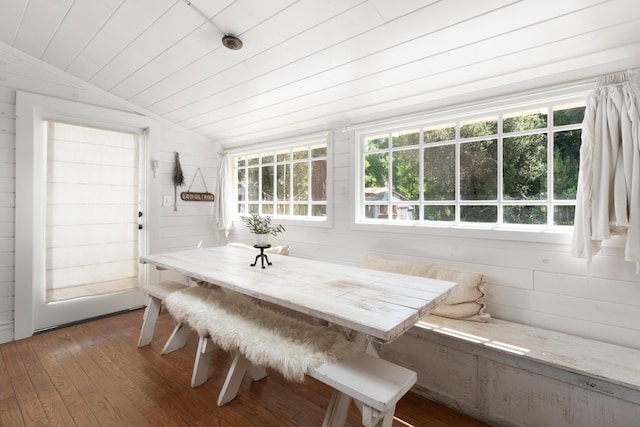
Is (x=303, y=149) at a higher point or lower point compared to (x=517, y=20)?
lower

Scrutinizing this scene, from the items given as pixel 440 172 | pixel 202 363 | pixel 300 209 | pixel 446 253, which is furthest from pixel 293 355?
pixel 300 209

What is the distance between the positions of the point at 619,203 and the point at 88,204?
4086 millimetres

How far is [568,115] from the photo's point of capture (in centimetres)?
185

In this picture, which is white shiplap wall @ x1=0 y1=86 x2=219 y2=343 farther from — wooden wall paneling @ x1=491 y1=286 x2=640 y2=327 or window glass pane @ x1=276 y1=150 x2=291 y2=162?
wooden wall paneling @ x1=491 y1=286 x2=640 y2=327

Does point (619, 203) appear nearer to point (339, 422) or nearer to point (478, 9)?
point (478, 9)

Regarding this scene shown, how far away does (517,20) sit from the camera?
145cm

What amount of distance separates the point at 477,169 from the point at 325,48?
52.5 inches

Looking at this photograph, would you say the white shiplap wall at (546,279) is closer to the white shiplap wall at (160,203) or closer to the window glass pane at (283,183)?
the window glass pane at (283,183)

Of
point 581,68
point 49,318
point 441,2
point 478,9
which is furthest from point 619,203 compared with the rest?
point 49,318

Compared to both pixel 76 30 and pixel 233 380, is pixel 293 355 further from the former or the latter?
pixel 76 30

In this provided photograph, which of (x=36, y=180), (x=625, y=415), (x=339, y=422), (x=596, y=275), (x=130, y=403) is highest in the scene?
(x=36, y=180)

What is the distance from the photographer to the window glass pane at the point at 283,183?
344cm

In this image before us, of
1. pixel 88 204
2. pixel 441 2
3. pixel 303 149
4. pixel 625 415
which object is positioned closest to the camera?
pixel 625 415

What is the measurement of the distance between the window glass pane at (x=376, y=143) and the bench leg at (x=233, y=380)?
1930 mm
